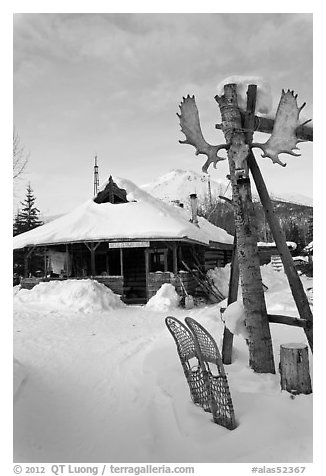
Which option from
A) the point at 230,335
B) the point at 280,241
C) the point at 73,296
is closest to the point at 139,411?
the point at 230,335

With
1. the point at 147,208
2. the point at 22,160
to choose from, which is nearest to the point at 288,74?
the point at 22,160

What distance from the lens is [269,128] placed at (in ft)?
14.2

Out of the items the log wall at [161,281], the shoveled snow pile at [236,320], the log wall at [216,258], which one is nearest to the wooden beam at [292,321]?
the shoveled snow pile at [236,320]

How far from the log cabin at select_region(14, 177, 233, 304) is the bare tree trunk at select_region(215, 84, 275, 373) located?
339 inches

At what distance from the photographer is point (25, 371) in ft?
14.3

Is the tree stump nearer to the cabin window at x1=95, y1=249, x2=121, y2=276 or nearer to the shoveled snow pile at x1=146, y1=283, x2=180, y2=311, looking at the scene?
the shoveled snow pile at x1=146, y1=283, x2=180, y2=311

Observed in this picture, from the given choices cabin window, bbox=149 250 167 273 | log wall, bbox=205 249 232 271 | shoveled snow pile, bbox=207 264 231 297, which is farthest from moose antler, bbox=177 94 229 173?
log wall, bbox=205 249 232 271

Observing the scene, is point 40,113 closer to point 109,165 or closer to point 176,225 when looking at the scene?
point 109,165

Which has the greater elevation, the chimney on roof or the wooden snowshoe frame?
the chimney on roof

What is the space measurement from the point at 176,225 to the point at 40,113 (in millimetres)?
10086

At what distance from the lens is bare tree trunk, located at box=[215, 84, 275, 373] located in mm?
3996

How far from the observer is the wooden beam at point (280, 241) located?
3.93 metres

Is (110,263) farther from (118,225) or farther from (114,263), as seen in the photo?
(118,225)

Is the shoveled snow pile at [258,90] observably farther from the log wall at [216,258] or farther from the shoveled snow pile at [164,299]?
the log wall at [216,258]
